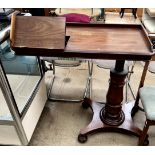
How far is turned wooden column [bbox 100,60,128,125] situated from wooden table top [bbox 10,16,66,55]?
18.4 inches

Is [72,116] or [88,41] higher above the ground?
[88,41]

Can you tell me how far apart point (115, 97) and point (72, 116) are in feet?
1.65

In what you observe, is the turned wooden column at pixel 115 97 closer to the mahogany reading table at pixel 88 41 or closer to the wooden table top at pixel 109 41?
the mahogany reading table at pixel 88 41

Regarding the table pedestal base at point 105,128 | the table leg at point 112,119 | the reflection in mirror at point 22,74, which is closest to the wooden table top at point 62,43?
the table leg at point 112,119

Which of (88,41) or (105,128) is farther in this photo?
(105,128)

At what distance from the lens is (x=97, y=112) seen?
61.9 inches

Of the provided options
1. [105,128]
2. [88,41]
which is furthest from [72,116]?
[88,41]

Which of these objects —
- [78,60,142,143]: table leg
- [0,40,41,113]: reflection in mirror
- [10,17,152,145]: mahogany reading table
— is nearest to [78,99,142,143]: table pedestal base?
[78,60,142,143]: table leg

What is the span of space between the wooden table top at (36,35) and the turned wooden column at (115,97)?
0.47 m

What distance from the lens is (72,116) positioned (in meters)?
1.69

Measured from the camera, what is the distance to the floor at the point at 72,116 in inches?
58.2

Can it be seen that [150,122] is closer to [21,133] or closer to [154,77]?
[21,133]

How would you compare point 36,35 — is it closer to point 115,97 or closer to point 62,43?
point 62,43
